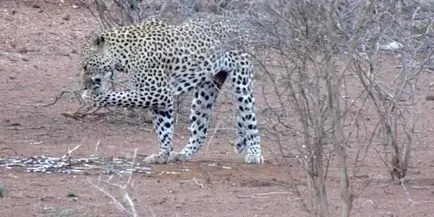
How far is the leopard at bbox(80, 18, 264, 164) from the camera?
12.0 metres

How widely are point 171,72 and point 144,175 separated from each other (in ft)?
3.76

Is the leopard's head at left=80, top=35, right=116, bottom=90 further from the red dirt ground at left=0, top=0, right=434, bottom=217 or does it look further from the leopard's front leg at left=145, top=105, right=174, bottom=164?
the red dirt ground at left=0, top=0, right=434, bottom=217

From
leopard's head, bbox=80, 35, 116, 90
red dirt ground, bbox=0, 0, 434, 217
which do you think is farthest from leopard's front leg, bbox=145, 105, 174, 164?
leopard's head, bbox=80, 35, 116, 90

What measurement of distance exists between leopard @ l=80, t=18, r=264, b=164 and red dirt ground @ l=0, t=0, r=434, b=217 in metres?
0.27

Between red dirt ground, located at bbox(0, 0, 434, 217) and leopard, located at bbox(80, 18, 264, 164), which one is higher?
leopard, located at bbox(80, 18, 264, 164)

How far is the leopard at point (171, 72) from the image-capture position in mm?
12039

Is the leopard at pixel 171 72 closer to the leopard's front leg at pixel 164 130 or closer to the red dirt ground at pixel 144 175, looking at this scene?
the leopard's front leg at pixel 164 130

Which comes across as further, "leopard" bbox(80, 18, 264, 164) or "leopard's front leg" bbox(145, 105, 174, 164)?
"leopard's front leg" bbox(145, 105, 174, 164)

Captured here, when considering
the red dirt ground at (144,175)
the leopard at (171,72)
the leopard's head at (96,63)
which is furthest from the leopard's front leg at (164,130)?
the leopard's head at (96,63)

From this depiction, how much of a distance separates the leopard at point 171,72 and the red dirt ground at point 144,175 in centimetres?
27

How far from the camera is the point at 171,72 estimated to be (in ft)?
40.1

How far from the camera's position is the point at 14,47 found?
63.8 ft

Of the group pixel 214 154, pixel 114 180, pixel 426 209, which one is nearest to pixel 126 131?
pixel 214 154

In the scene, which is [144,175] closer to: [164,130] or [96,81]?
[164,130]
